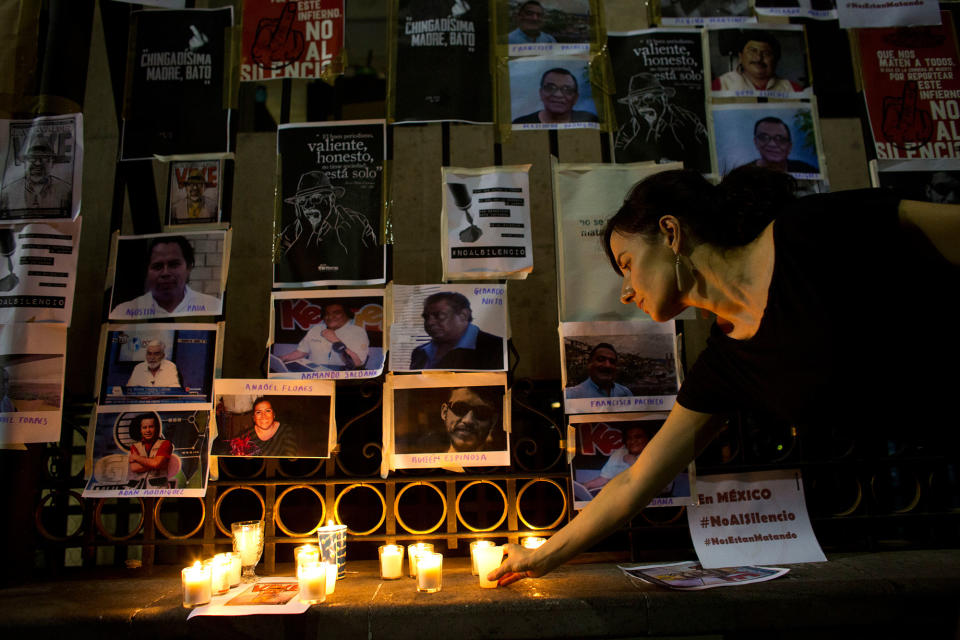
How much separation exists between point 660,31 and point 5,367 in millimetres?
2976

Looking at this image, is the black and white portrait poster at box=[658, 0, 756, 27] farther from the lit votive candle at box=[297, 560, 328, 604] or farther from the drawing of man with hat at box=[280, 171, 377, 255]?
the lit votive candle at box=[297, 560, 328, 604]

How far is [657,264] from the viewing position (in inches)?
55.7

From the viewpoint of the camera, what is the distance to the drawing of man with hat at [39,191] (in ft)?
7.55

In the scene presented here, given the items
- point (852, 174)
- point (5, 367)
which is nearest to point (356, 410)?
point (5, 367)

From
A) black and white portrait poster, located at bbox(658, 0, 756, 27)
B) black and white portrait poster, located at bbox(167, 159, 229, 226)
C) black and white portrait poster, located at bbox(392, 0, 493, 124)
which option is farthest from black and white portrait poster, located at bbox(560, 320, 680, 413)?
black and white portrait poster, located at bbox(167, 159, 229, 226)

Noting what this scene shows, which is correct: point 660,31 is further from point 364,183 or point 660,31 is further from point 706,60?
point 364,183

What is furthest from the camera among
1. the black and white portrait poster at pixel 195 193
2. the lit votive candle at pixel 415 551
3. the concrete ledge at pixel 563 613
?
the black and white portrait poster at pixel 195 193

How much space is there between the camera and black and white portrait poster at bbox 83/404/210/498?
2.15 m

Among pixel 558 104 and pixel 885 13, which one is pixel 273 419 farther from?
pixel 885 13

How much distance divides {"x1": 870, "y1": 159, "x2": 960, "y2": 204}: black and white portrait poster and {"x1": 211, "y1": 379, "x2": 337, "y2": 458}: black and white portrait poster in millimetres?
2501

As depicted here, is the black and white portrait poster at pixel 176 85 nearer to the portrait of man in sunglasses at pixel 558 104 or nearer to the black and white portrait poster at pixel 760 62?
the portrait of man in sunglasses at pixel 558 104

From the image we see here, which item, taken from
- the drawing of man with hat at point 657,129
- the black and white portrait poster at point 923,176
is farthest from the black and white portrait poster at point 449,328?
the black and white portrait poster at point 923,176

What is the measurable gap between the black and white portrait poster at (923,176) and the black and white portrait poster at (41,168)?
10.9ft

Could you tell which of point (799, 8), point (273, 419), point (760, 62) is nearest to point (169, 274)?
point (273, 419)
